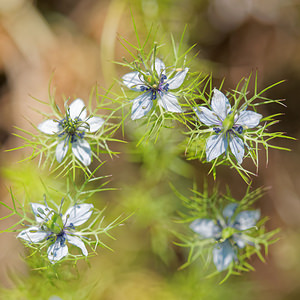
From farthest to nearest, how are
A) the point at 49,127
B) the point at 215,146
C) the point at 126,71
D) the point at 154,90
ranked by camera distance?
the point at 126,71 → the point at 49,127 → the point at 154,90 → the point at 215,146

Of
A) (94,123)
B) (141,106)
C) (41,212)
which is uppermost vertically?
(141,106)

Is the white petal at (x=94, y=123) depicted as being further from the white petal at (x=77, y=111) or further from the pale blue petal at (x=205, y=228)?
the pale blue petal at (x=205, y=228)

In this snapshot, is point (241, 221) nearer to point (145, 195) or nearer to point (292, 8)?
point (145, 195)

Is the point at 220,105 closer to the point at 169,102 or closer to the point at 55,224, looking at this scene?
the point at 169,102

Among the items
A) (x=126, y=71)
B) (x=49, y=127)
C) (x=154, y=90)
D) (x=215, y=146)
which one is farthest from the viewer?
(x=126, y=71)

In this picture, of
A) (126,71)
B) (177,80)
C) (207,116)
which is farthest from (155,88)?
(126,71)

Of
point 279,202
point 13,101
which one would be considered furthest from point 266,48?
point 13,101

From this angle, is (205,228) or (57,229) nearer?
(57,229)
